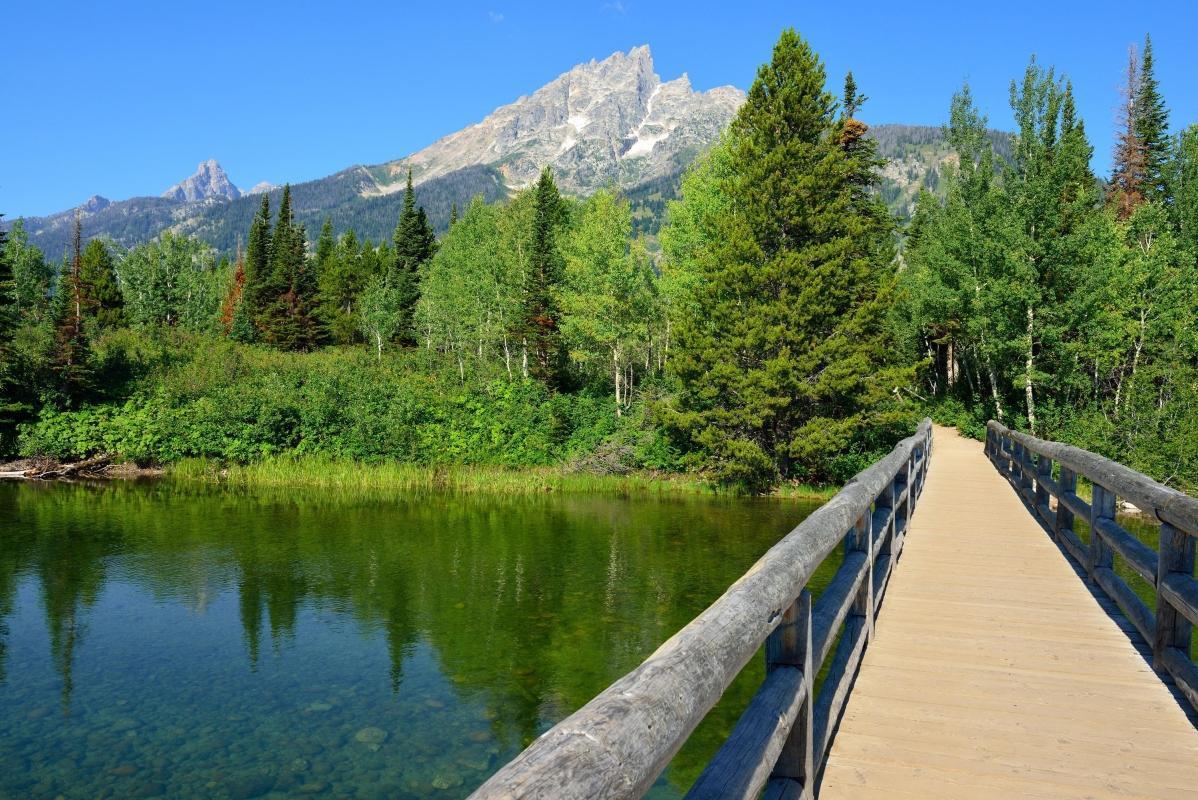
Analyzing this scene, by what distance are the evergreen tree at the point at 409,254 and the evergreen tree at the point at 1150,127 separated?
170ft

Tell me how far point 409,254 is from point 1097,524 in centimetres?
6462

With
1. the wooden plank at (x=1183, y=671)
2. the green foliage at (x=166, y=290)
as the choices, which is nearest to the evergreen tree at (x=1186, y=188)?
the wooden plank at (x=1183, y=671)

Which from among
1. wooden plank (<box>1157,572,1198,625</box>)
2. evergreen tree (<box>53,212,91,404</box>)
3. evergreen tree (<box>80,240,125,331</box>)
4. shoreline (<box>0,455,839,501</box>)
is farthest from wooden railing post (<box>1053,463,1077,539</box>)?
evergreen tree (<box>80,240,125,331</box>)

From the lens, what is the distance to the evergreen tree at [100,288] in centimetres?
6028

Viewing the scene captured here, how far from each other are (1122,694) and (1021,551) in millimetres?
4643

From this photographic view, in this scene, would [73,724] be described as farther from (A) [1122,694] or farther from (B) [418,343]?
(B) [418,343]

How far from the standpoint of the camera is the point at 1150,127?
51.1m

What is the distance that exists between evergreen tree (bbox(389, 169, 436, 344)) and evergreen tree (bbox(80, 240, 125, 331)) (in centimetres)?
2200

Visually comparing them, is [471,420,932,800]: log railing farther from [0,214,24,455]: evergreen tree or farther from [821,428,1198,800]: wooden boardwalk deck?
[0,214,24,455]: evergreen tree

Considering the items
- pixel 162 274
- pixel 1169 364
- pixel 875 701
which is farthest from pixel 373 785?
pixel 162 274

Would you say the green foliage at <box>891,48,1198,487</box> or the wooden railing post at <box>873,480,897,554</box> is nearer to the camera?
the wooden railing post at <box>873,480,897,554</box>

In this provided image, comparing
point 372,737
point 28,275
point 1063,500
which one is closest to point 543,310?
point 372,737

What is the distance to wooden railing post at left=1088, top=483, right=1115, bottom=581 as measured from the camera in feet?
23.1

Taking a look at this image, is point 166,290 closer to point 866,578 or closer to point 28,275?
point 28,275
